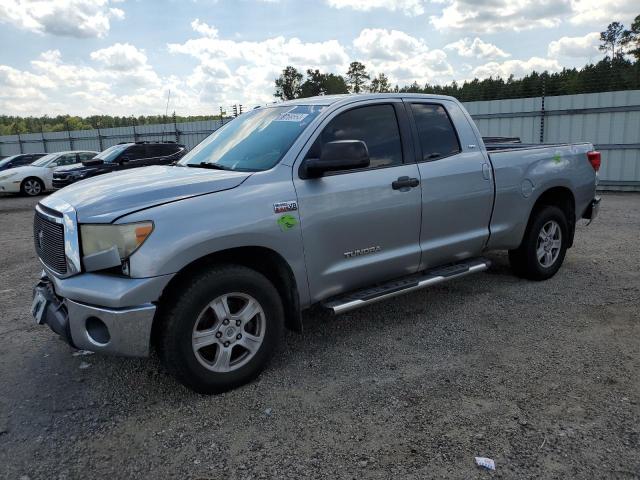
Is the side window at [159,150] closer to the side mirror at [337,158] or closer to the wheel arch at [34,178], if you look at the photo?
the wheel arch at [34,178]

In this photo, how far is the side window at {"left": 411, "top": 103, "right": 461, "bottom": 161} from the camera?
4.37 metres

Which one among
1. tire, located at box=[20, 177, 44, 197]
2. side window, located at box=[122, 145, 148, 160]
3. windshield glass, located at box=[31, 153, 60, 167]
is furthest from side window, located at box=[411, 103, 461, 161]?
windshield glass, located at box=[31, 153, 60, 167]

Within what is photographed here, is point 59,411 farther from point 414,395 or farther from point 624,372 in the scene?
point 624,372

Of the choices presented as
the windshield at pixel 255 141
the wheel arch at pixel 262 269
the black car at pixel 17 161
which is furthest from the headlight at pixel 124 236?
the black car at pixel 17 161

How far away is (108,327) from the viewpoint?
9.63 feet

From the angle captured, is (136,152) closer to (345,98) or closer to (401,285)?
(345,98)

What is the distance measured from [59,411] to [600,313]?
438 cm

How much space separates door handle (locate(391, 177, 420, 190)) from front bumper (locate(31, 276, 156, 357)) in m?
2.02

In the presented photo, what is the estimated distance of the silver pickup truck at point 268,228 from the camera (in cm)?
300

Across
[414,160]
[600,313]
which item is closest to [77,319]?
[414,160]

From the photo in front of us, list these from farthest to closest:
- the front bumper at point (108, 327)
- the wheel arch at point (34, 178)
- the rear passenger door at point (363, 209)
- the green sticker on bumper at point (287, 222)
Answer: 1. the wheel arch at point (34, 178)
2. the rear passenger door at point (363, 209)
3. the green sticker on bumper at point (287, 222)
4. the front bumper at point (108, 327)

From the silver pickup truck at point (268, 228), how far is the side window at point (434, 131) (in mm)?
13

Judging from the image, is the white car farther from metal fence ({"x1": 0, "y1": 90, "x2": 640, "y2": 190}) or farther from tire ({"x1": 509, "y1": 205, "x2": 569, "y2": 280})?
tire ({"x1": 509, "y1": 205, "x2": 569, "y2": 280})

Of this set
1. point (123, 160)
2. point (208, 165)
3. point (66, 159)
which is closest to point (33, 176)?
point (66, 159)
